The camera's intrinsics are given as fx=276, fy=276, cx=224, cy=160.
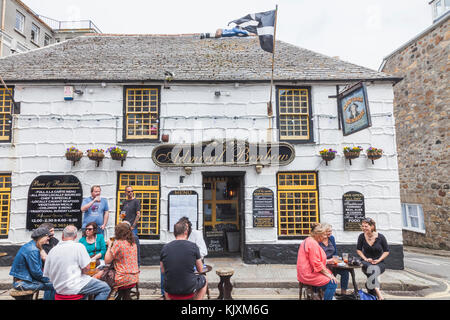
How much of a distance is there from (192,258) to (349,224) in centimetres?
639

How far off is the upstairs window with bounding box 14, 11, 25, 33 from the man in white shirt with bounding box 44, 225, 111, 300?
25.2 m

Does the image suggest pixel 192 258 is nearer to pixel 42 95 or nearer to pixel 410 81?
pixel 42 95

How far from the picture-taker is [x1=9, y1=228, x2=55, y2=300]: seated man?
4.67m

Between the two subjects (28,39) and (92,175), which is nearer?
(92,175)

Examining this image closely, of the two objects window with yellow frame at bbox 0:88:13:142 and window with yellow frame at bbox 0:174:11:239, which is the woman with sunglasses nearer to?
window with yellow frame at bbox 0:174:11:239

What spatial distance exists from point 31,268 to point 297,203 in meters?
7.06

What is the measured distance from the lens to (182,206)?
28.7 ft

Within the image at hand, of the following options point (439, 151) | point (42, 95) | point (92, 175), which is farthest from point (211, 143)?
point (439, 151)

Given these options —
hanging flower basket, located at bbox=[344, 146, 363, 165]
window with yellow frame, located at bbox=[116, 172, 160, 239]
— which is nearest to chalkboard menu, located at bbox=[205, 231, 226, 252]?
window with yellow frame, located at bbox=[116, 172, 160, 239]

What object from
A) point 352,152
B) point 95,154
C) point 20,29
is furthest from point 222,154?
point 20,29

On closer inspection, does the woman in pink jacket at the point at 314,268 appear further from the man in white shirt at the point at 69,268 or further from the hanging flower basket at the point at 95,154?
the hanging flower basket at the point at 95,154

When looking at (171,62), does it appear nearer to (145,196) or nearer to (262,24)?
(262,24)

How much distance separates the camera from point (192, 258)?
3.96 meters

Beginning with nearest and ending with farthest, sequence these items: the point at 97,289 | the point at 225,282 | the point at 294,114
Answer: the point at 97,289, the point at 225,282, the point at 294,114
